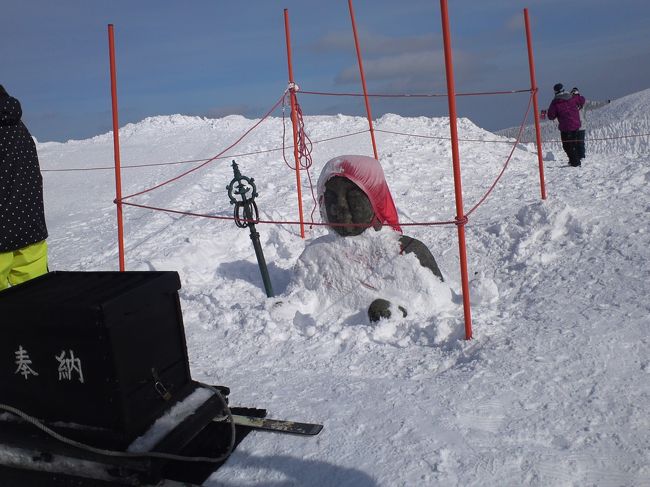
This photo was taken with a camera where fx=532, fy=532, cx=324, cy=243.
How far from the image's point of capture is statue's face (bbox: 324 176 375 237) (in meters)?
3.90

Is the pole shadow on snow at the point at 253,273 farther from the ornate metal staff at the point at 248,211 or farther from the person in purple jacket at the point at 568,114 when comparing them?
the person in purple jacket at the point at 568,114

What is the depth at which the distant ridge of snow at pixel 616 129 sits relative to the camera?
11.2 m

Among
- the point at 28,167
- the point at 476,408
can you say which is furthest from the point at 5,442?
the point at 476,408

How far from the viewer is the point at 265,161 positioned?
10.6m

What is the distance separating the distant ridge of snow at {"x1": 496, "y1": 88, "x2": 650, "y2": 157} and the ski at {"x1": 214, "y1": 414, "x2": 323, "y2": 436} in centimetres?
870

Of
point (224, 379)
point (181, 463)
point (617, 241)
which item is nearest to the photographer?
point (181, 463)

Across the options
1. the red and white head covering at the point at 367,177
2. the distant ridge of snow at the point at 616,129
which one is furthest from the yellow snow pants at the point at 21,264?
the distant ridge of snow at the point at 616,129

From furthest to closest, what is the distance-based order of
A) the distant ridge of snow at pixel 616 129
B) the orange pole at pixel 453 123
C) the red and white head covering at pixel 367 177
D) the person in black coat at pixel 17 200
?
the distant ridge of snow at pixel 616 129
the red and white head covering at pixel 367 177
the orange pole at pixel 453 123
the person in black coat at pixel 17 200

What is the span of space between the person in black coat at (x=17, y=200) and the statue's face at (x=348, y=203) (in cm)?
192

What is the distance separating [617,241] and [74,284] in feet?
12.6

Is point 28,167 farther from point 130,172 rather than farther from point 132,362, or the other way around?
point 130,172

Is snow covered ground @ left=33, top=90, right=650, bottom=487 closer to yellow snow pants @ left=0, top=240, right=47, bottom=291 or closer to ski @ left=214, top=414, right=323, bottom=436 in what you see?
ski @ left=214, top=414, right=323, bottom=436

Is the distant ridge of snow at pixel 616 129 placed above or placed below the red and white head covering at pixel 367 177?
above

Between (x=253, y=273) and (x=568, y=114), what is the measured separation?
240 inches
